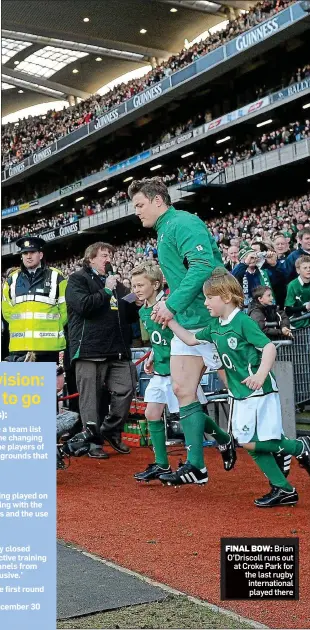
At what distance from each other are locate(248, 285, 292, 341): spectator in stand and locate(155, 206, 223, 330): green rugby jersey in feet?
6.77

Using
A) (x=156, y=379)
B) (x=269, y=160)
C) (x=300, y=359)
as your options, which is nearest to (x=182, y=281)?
(x=156, y=379)

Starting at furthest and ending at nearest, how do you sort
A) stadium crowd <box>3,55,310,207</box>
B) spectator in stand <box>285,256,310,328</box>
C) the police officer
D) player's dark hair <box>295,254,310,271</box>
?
1. stadium crowd <box>3,55,310,207</box>
2. spectator in stand <box>285,256,310,328</box>
3. player's dark hair <box>295,254,310,271</box>
4. the police officer

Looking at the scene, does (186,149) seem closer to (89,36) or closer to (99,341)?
(89,36)

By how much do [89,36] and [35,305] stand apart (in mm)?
36595

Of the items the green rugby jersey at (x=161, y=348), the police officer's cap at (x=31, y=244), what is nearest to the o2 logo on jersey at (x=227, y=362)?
the green rugby jersey at (x=161, y=348)

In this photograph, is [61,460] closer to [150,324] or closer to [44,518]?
[150,324]

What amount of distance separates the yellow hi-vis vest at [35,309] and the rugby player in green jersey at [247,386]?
1.99m

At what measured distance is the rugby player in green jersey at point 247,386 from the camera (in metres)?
4.14

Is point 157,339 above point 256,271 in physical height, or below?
below

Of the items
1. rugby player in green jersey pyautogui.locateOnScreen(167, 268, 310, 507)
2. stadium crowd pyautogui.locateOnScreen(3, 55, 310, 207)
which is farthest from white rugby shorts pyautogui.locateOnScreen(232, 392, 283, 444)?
stadium crowd pyautogui.locateOnScreen(3, 55, 310, 207)

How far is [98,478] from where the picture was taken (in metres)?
5.45

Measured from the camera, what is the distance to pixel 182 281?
4332mm

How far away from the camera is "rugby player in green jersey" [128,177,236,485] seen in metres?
4.41

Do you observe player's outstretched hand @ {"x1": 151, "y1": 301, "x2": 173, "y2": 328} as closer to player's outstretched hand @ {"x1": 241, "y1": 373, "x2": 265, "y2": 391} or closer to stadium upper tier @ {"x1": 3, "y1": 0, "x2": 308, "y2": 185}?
player's outstretched hand @ {"x1": 241, "y1": 373, "x2": 265, "y2": 391}
